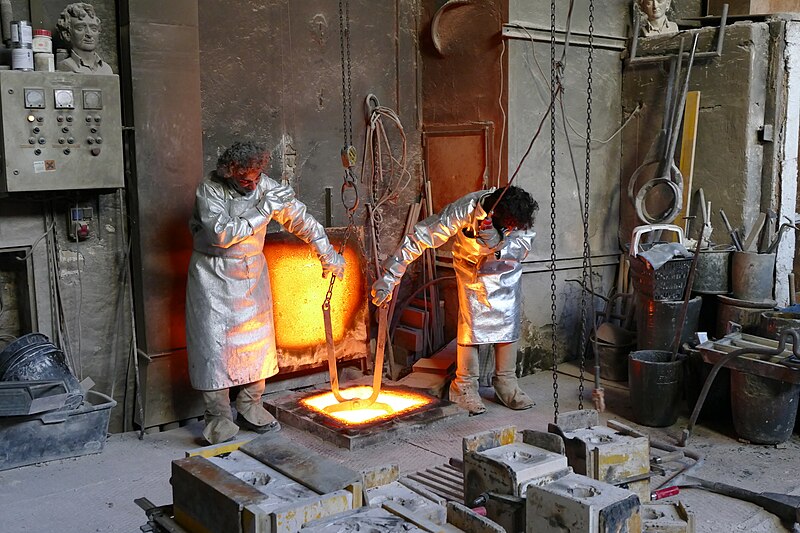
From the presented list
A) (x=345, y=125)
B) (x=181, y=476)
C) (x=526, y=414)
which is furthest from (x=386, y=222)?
(x=181, y=476)

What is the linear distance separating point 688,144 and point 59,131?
15.4 feet

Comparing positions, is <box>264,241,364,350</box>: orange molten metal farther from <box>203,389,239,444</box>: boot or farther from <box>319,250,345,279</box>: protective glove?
<box>203,389,239,444</box>: boot

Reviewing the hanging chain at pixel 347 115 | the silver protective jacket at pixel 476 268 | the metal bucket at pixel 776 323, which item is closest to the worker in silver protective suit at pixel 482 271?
the silver protective jacket at pixel 476 268

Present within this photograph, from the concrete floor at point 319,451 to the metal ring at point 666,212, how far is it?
61.9 inches

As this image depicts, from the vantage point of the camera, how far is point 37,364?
A: 5004mm

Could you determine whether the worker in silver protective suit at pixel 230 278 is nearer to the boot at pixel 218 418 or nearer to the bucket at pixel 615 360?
the boot at pixel 218 418

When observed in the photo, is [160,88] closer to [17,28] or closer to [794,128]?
[17,28]

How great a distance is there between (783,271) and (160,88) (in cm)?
484

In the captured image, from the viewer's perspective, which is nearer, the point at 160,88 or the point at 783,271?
the point at 160,88

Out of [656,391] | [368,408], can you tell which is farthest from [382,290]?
[656,391]

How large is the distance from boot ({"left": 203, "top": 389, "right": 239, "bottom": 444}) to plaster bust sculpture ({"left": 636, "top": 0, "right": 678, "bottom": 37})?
4558 mm

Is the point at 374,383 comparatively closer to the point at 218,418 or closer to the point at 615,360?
the point at 218,418

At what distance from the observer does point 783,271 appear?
6.64 m

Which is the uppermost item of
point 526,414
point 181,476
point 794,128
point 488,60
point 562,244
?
point 488,60
